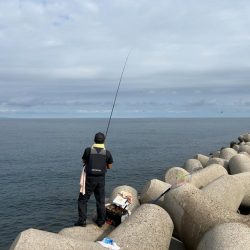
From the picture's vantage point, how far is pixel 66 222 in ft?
61.2

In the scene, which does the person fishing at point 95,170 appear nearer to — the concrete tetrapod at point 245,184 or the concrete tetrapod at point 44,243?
the concrete tetrapod at point 44,243

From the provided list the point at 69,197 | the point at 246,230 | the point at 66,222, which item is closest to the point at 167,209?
the point at 246,230

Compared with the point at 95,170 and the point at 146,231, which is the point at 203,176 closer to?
the point at 95,170

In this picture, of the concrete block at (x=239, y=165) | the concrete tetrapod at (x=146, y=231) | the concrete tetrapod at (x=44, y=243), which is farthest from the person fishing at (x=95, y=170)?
the concrete block at (x=239, y=165)

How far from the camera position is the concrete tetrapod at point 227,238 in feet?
22.7

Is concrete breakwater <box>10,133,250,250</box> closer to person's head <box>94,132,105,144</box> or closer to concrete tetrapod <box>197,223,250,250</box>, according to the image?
concrete tetrapod <box>197,223,250,250</box>

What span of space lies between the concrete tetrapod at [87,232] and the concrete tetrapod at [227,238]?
10.7 feet

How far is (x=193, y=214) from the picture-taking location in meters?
9.23

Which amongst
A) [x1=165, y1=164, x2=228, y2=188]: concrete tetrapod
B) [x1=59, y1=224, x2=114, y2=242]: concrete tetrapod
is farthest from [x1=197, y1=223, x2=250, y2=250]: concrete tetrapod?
[x1=165, y1=164, x2=228, y2=188]: concrete tetrapod

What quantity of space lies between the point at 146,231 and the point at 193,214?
1.36 m

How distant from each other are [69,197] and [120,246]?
53.2 feet

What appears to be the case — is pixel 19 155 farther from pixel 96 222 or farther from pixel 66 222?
pixel 96 222

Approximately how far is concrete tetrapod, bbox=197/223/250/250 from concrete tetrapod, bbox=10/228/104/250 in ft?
6.82

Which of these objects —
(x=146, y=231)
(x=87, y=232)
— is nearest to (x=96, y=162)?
(x=87, y=232)
